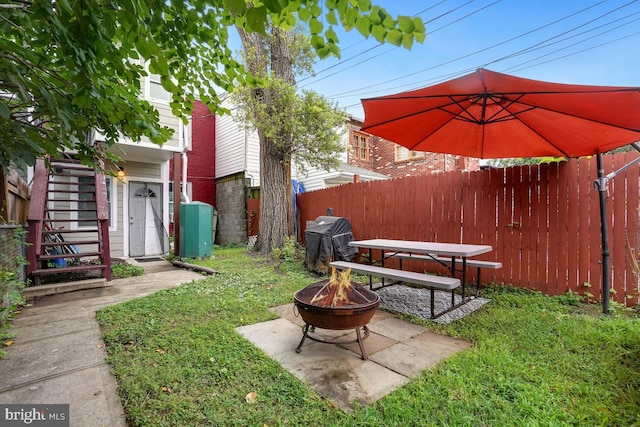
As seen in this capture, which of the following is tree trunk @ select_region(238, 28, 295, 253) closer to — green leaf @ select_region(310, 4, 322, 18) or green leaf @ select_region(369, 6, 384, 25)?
green leaf @ select_region(310, 4, 322, 18)

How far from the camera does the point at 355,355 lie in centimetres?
264

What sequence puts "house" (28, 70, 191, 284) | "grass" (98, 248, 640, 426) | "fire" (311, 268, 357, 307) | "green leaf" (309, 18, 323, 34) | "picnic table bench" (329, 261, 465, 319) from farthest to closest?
"house" (28, 70, 191, 284)
"picnic table bench" (329, 261, 465, 319)
"fire" (311, 268, 357, 307)
"grass" (98, 248, 640, 426)
"green leaf" (309, 18, 323, 34)

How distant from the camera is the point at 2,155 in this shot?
1977mm

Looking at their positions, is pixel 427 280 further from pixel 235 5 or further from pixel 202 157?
pixel 202 157

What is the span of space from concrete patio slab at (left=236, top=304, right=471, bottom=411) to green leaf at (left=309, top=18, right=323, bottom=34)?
7.43ft

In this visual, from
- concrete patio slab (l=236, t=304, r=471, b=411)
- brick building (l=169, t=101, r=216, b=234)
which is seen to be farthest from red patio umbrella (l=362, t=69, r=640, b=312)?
brick building (l=169, t=101, r=216, b=234)

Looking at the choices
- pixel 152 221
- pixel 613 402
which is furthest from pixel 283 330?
pixel 152 221

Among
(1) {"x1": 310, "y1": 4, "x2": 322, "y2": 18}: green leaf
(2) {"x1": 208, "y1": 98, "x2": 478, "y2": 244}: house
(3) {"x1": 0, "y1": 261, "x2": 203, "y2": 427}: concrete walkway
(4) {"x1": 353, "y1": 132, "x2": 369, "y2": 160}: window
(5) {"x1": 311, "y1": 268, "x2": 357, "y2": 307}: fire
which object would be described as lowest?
(3) {"x1": 0, "y1": 261, "x2": 203, "y2": 427}: concrete walkway

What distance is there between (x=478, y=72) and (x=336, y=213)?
4.96 m

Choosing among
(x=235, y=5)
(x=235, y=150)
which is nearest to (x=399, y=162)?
(x=235, y=150)

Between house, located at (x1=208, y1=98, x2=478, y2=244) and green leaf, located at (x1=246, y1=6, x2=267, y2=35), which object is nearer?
green leaf, located at (x1=246, y1=6, x2=267, y2=35)

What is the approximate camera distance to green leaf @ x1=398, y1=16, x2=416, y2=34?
1406 mm

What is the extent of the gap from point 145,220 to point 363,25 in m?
9.01

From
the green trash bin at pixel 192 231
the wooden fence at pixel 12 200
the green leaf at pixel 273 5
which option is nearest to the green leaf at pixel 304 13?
the green leaf at pixel 273 5
